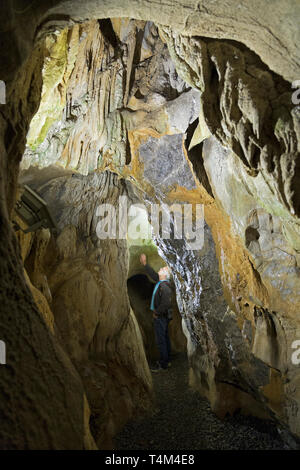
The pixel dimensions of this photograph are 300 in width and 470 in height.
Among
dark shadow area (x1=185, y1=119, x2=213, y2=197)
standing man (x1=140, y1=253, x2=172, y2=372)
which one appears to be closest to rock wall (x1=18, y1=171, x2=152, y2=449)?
standing man (x1=140, y1=253, x2=172, y2=372)

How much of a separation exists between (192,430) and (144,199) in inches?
129

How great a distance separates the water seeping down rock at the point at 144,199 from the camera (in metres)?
1.68

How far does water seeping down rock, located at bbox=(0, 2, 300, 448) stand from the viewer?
5.52 feet

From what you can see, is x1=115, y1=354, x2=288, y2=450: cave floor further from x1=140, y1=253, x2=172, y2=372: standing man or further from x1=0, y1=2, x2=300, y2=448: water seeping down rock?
x1=140, y1=253, x2=172, y2=372: standing man

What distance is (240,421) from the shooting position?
444 cm

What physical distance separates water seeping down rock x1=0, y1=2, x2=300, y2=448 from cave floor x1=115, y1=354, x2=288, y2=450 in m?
0.18

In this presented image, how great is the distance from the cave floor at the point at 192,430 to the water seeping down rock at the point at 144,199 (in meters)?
0.18

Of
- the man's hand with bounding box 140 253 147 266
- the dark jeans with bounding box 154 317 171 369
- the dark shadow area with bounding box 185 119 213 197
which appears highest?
the dark shadow area with bounding box 185 119 213 197

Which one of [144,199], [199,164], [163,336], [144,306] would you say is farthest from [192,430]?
[144,306]

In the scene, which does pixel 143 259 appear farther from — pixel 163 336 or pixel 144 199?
pixel 144 199

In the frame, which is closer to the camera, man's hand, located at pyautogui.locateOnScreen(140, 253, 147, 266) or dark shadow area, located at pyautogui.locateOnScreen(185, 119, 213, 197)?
dark shadow area, located at pyautogui.locateOnScreen(185, 119, 213, 197)

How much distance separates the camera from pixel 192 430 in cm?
416

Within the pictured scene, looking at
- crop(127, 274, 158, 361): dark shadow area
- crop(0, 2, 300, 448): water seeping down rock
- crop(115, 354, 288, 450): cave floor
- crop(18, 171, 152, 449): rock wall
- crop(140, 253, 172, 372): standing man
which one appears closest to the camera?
crop(0, 2, 300, 448): water seeping down rock

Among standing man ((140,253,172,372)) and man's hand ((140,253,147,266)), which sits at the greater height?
man's hand ((140,253,147,266))
